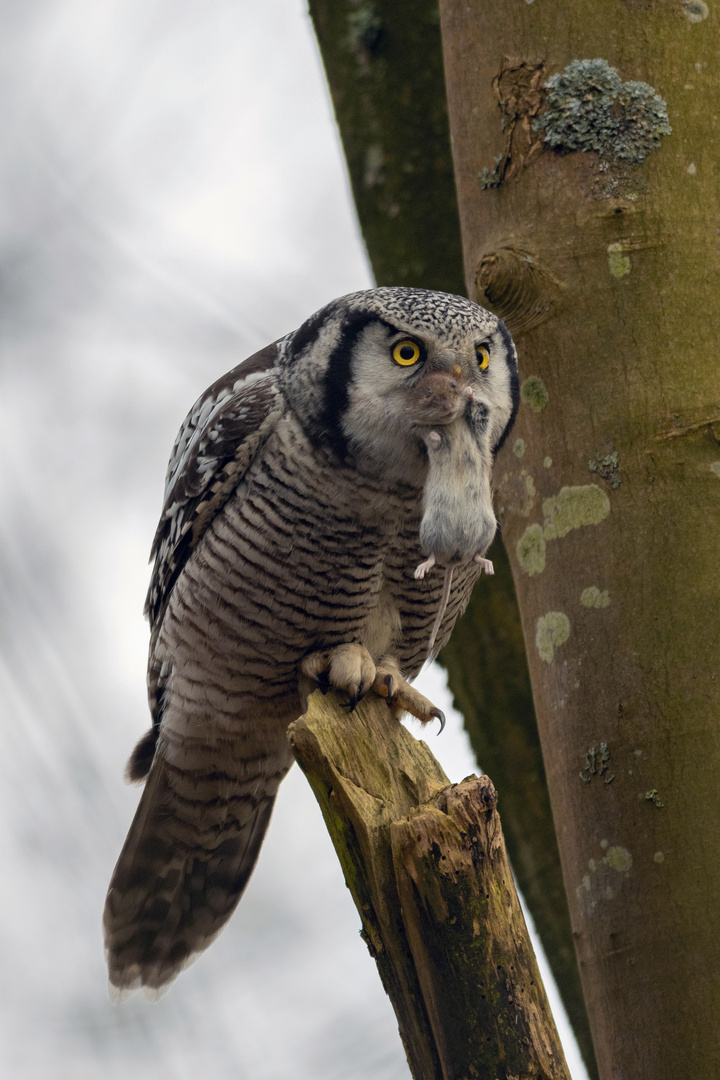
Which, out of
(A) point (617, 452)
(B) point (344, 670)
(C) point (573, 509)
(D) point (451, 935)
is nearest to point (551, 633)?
(C) point (573, 509)

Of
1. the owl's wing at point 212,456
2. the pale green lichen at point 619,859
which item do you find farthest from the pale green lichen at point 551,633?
the owl's wing at point 212,456

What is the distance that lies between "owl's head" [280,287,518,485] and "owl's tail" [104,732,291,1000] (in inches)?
45.5

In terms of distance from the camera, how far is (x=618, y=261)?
2.24 metres

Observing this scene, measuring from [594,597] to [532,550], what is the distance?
0.67 feet

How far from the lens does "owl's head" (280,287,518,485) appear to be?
93.5 inches

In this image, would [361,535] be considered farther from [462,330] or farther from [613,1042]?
[613,1042]

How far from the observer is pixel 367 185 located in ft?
12.5

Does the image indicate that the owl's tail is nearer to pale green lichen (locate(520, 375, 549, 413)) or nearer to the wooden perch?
pale green lichen (locate(520, 375, 549, 413))

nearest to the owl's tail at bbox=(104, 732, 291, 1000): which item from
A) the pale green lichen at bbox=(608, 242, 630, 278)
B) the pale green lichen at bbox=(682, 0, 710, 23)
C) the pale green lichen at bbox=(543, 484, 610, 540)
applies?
the pale green lichen at bbox=(543, 484, 610, 540)

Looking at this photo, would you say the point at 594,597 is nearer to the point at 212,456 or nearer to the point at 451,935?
the point at 451,935

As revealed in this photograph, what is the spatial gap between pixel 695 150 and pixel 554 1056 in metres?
1.80

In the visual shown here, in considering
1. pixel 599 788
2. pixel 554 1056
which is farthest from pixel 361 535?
pixel 554 1056

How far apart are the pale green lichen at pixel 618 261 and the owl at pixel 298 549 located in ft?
0.98

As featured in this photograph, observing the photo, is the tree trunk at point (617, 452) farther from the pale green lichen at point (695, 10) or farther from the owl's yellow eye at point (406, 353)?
the owl's yellow eye at point (406, 353)
